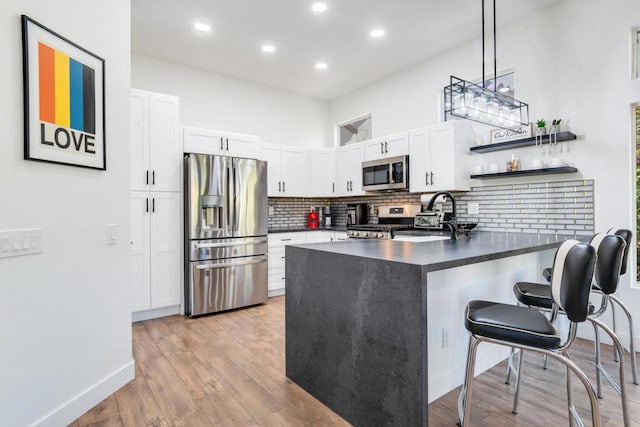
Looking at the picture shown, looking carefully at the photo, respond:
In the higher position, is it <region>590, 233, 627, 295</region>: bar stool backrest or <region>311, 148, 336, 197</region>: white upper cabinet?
<region>311, 148, 336, 197</region>: white upper cabinet

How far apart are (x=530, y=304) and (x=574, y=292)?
964mm

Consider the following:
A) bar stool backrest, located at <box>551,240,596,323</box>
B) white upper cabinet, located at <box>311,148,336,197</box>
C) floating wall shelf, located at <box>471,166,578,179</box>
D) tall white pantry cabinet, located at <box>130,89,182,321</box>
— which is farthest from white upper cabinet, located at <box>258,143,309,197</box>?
bar stool backrest, located at <box>551,240,596,323</box>

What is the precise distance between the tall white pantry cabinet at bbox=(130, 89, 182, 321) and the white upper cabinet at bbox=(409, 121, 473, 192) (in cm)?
287

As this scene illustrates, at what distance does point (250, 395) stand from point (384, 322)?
1.09 m

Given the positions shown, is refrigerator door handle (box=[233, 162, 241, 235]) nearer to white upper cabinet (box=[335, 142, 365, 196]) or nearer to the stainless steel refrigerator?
the stainless steel refrigerator

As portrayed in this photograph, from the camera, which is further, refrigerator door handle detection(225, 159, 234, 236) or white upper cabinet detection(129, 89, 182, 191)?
refrigerator door handle detection(225, 159, 234, 236)

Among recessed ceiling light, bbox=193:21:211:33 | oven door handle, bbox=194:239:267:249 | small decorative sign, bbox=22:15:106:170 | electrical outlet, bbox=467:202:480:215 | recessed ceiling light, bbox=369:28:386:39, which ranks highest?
recessed ceiling light, bbox=193:21:211:33

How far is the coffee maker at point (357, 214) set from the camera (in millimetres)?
5340

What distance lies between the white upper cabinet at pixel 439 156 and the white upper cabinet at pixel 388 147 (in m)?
0.11

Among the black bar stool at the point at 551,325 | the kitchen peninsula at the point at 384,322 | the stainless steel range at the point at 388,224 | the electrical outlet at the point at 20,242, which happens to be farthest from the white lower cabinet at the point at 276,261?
the black bar stool at the point at 551,325

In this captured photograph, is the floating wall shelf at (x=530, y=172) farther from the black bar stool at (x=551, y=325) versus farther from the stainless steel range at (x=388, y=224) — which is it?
the black bar stool at (x=551, y=325)

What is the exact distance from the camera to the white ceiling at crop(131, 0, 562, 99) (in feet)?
10.9

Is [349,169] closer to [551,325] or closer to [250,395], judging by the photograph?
[250,395]

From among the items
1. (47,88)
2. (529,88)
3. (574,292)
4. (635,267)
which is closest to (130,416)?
(47,88)
